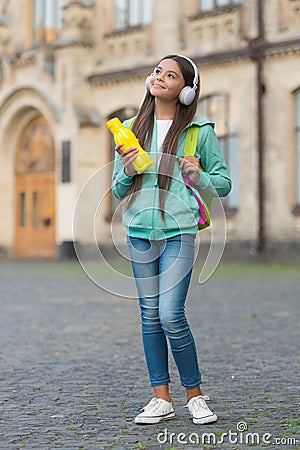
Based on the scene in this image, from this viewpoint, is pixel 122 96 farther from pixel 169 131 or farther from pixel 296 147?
pixel 169 131

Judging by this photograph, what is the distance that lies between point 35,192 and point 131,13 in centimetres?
677

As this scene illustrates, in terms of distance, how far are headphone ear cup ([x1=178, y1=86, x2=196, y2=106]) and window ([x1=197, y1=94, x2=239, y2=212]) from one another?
19.7 m

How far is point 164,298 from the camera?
504 centimetres

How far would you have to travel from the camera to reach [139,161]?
195 inches

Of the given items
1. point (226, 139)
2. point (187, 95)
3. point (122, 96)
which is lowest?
point (187, 95)

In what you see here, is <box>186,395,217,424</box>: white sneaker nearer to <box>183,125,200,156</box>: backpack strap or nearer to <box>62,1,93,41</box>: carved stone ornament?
<box>183,125,200,156</box>: backpack strap

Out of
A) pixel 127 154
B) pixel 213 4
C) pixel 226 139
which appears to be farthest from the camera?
pixel 213 4

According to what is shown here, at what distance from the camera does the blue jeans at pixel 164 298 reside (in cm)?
504

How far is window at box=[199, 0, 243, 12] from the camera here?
2509cm

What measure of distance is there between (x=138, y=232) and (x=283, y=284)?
11942 millimetres

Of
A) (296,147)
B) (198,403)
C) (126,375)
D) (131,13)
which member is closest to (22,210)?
(131,13)

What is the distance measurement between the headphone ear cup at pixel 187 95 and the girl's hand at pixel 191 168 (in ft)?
1.02

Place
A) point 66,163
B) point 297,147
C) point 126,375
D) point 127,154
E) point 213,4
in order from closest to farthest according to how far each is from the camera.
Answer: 1. point 127,154
2. point 126,375
3. point 297,147
4. point 213,4
5. point 66,163

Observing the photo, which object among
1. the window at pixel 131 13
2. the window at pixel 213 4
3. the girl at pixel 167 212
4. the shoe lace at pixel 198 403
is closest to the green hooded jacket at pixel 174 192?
the girl at pixel 167 212
